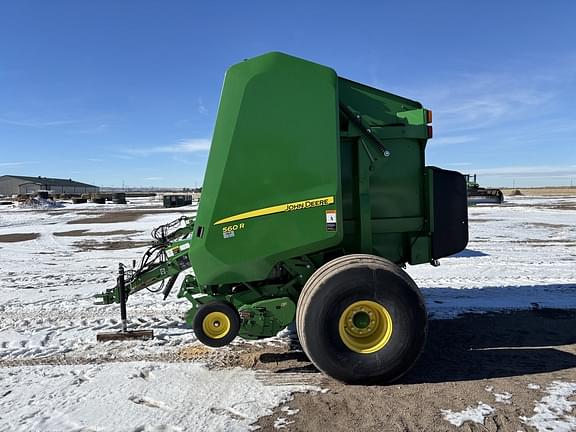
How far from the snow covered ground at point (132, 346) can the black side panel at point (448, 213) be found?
4.46 ft

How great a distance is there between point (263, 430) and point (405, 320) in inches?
54.7

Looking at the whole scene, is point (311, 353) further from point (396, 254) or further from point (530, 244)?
point (530, 244)

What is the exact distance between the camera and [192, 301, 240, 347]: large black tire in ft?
11.9

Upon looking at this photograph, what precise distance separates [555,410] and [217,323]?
2.72m

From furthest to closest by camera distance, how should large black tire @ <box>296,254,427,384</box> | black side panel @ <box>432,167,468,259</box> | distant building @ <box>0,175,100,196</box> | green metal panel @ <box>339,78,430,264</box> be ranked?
distant building @ <box>0,175,100,196</box>
black side panel @ <box>432,167,468,259</box>
green metal panel @ <box>339,78,430,264</box>
large black tire @ <box>296,254,427,384</box>

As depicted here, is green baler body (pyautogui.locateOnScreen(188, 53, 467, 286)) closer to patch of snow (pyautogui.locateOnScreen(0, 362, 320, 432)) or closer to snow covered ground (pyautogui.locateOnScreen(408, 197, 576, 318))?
patch of snow (pyautogui.locateOnScreen(0, 362, 320, 432))

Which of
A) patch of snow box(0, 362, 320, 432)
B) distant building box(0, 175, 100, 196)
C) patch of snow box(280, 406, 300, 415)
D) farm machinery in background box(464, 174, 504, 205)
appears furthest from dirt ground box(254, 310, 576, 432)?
distant building box(0, 175, 100, 196)

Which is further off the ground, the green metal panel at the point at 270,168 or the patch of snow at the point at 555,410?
the green metal panel at the point at 270,168

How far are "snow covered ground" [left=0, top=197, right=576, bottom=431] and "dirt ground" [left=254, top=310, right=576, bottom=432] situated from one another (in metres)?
0.32

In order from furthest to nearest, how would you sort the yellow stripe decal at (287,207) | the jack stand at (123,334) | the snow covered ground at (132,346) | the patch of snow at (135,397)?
the jack stand at (123,334), the yellow stripe decal at (287,207), the snow covered ground at (132,346), the patch of snow at (135,397)

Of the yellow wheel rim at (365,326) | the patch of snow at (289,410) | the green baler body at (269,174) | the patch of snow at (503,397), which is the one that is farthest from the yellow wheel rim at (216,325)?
the patch of snow at (503,397)

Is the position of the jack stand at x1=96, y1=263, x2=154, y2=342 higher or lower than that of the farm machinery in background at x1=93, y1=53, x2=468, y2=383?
lower

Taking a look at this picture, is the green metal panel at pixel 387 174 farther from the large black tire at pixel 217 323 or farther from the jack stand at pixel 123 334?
the jack stand at pixel 123 334

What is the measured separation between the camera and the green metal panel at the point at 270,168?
11.5ft
